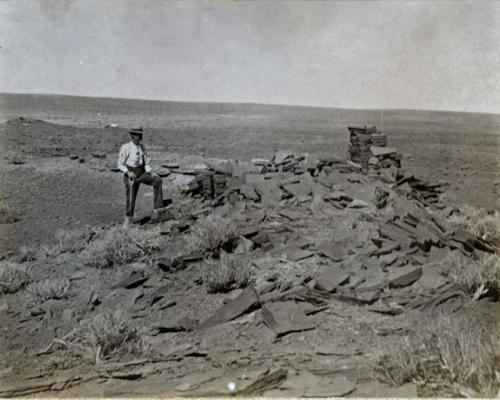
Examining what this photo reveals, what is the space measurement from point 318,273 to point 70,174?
21.2 feet

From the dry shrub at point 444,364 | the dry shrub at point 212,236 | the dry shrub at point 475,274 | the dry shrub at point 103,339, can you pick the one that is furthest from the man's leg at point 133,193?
the dry shrub at point 475,274

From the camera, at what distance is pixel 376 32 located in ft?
21.5

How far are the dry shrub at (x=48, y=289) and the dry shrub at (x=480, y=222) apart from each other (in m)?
6.13

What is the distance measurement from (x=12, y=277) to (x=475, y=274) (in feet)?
19.9

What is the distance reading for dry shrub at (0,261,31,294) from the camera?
5.54m

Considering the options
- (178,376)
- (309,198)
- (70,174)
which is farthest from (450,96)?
(70,174)

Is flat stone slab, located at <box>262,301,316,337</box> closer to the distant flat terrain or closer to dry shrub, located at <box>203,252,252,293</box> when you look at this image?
dry shrub, located at <box>203,252,252,293</box>

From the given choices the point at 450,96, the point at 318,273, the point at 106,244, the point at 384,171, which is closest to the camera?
the point at 318,273

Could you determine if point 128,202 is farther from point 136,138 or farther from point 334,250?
point 334,250

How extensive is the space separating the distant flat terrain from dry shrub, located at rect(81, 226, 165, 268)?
0.84m

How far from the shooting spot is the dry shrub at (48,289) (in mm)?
5414

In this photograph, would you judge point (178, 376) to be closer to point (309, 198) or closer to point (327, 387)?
point (327, 387)

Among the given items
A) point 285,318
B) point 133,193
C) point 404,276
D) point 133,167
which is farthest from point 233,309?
point 133,167

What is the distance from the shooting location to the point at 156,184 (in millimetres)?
7535
